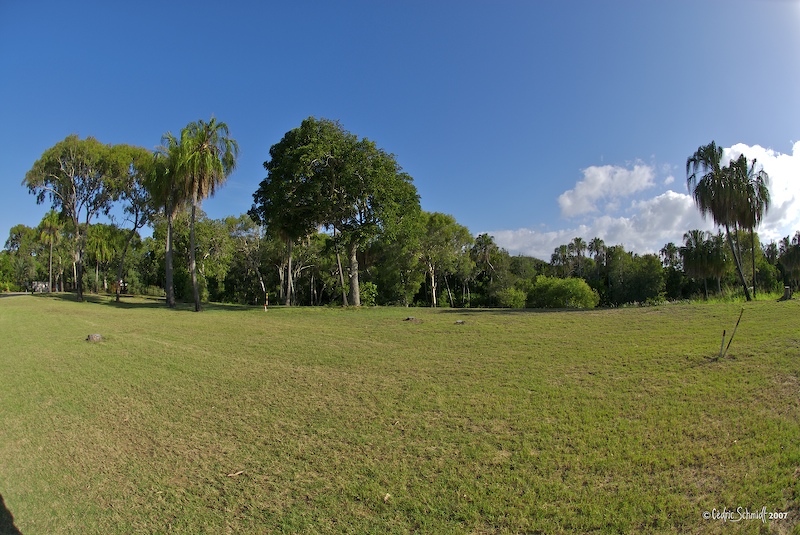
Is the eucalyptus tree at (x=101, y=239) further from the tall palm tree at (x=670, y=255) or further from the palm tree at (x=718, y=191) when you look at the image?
the tall palm tree at (x=670, y=255)

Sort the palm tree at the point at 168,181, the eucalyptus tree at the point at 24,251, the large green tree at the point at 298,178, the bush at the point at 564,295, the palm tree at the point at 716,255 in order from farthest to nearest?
1. the eucalyptus tree at the point at 24,251
2. the palm tree at the point at 716,255
3. the bush at the point at 564,295
4. the palm tree at the point at 168,181
5. the large green tree at the point at 298,178

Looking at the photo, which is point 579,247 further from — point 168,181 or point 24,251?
point 24,251

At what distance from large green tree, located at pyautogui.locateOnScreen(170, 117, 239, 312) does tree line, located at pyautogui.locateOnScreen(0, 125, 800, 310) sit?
0.07 metres

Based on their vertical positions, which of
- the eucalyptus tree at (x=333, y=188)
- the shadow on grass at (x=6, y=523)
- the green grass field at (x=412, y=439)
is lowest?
the shadow on grass at (x=6, y=523)

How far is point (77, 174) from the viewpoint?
94.0 ft

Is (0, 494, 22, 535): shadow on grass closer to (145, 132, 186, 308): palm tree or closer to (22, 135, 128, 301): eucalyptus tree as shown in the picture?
(145, 132, 186, 308): palm tree

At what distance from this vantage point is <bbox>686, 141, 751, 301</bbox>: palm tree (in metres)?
22.0

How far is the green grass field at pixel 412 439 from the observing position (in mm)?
3795

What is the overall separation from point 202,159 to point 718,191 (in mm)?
28748

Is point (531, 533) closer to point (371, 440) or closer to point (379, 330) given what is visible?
point (371, 440)

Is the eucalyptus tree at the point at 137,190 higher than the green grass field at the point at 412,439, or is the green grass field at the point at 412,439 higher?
the eucalyptus tree at the point at 137,190

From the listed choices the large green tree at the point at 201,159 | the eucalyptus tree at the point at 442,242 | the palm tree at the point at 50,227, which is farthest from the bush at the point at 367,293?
the palm tree at the point at 50,227

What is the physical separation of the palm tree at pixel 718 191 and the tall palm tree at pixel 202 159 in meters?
26.7

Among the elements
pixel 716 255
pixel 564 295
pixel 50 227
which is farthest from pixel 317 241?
pixel 716 255
